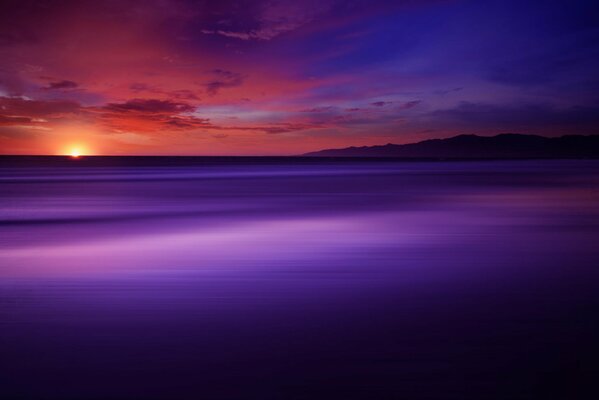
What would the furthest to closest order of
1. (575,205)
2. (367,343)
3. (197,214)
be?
(575,205), (197,214), (367,343)

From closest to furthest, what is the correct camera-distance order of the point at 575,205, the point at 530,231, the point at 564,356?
the point at 564,356 → the point at 530,231 → the point at 575,205

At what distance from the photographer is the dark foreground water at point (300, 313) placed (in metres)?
2.51

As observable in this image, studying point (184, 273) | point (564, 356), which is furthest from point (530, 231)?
point (184, 273)

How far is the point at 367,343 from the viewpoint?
2.95m

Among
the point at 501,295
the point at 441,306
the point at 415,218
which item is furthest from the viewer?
the point at 415,218

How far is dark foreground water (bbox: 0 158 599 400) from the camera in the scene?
251 centimetres

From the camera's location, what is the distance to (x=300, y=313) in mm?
3541

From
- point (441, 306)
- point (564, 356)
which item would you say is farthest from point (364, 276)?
point (564, 356)

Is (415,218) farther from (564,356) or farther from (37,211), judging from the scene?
(37,211)

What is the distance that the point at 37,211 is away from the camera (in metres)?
10.3

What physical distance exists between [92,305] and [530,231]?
6441 mm

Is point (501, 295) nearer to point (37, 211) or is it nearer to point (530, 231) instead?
point (530, 231)

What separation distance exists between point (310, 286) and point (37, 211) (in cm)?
855

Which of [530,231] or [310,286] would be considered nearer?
[310,286]
